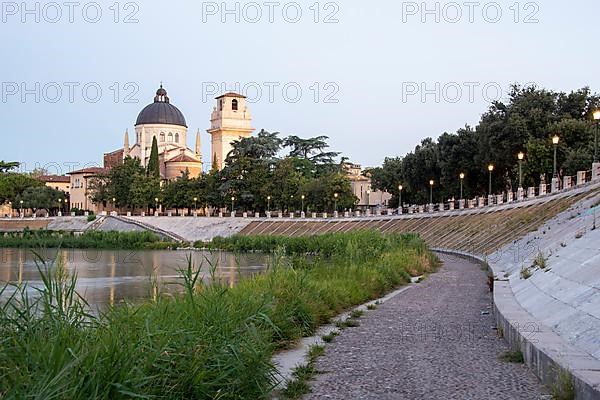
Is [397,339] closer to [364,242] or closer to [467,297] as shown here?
[467,297]

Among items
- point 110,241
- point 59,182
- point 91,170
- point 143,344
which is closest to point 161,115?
point 91,170

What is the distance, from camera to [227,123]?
118250 mm

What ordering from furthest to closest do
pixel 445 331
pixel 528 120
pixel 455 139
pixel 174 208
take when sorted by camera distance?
pixel 174 208 < pixel 455 139 < pixel 528 120 < pixel 445 331

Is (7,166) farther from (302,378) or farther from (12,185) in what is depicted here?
(302,378)

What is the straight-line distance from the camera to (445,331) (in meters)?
10.2

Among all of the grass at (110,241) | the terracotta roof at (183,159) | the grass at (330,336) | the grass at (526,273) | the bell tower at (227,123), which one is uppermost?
the bell tower at (227,123)

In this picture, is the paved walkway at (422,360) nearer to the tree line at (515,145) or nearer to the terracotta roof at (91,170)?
the tree line at (515,145)

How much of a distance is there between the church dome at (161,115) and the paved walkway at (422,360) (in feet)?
357

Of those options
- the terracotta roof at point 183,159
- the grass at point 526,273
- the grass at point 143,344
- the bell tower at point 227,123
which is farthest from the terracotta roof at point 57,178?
the grass at point 143,344

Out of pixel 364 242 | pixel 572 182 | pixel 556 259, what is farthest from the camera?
pixel 572 182

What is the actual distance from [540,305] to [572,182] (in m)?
31.7

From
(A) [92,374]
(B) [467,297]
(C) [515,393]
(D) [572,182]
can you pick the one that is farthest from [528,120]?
(A) [92,374]

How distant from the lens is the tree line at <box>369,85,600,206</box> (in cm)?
4525

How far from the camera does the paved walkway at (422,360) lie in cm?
671
